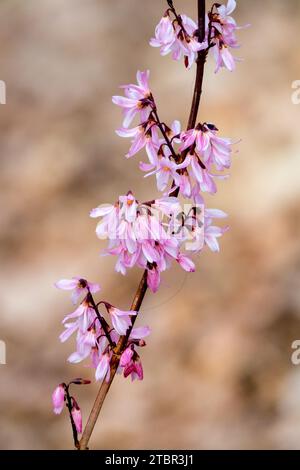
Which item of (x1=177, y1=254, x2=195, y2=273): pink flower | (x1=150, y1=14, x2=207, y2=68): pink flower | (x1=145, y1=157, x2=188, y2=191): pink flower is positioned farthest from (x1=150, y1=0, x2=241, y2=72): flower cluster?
(x1=177, y1=254, x2=195, y2=273): pink flower

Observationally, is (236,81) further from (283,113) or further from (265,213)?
(265,213)

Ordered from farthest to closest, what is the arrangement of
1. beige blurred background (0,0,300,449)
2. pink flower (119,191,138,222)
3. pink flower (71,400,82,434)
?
beige blurred background (0,0,300,449), pink flower (71,400,82,434), pink flower (119,191,138,222)

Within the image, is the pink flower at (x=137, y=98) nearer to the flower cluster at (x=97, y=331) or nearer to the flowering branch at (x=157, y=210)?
the flowering branch at (x=157, y=210)

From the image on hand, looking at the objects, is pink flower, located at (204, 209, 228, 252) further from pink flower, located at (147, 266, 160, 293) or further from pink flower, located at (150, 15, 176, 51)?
pink flower, located at (150, 15, 176, 51)

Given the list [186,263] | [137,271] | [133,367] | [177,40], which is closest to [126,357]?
[133,367]

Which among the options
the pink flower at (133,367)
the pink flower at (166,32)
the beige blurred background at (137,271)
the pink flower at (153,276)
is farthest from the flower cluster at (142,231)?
the beige blurred background at (137,271)

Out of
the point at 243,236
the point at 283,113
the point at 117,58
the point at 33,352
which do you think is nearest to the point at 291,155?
the point at 283,113
